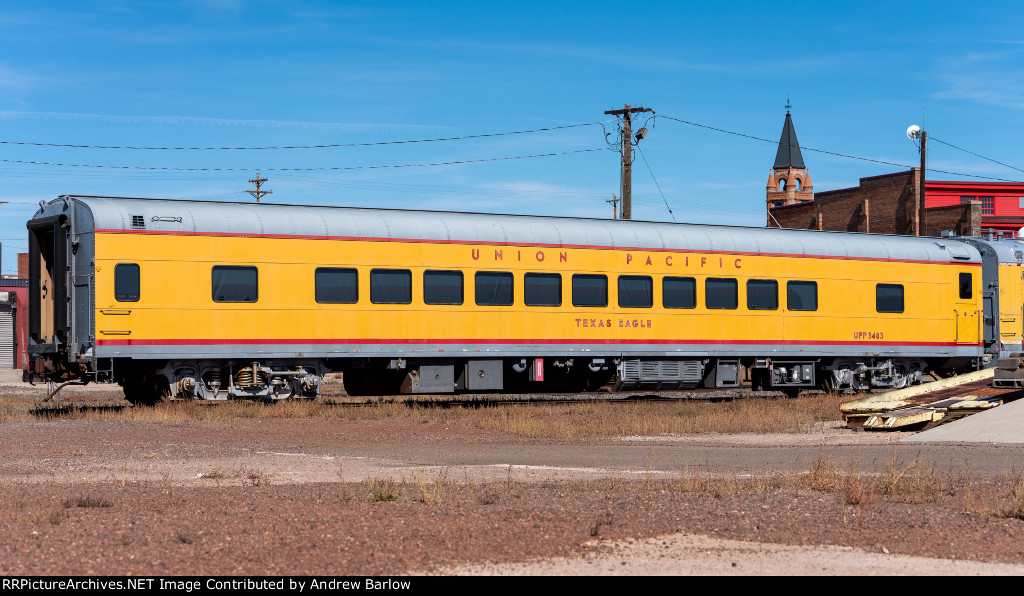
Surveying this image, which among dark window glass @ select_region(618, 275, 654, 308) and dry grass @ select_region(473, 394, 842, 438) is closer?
dry grass @ select_region(473, 394, 842, 438)

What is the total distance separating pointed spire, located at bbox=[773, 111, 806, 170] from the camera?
101812 mm

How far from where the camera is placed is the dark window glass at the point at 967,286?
2548 cm

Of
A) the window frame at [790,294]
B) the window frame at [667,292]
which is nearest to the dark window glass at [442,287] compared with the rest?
the window frame at [667,292]

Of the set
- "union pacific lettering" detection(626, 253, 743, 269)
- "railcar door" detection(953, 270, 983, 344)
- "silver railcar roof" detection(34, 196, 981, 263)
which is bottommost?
→ "railcar door" detection(953, 270, 983, 344)

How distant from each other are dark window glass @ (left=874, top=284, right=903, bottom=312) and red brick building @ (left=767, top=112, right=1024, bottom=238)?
33696 millimetres

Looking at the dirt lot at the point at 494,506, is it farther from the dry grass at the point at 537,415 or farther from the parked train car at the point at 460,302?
the parked train car at the point at 460,302

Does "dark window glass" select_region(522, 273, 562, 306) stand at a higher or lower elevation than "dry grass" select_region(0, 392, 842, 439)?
higher

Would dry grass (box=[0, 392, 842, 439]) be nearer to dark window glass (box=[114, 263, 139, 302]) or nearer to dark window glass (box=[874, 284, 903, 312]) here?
dark window glass (box=[114, 263, 139, 302])

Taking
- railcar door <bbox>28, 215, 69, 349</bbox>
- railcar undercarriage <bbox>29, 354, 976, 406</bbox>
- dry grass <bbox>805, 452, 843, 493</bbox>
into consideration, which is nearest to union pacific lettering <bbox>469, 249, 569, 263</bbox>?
railcar undercarriage <bbox>29, 354, 976, 406</bbox>

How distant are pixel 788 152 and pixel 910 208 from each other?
3985 cm

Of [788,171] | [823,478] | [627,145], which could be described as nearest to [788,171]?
[788,171]

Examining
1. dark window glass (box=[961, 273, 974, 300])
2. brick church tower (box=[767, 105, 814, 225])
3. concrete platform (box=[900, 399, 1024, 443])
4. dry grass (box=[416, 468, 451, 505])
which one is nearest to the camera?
dry grass (box=[416, 468, 451, 505])

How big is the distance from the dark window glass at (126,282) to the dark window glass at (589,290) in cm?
818
